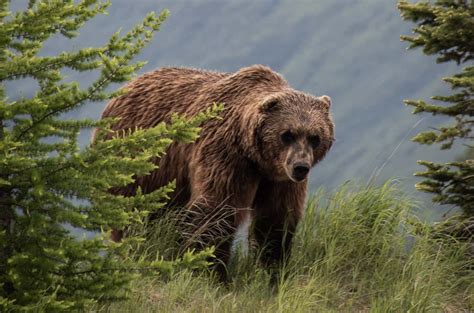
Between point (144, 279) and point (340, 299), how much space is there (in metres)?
1.83

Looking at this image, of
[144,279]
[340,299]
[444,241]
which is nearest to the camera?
[144,279]

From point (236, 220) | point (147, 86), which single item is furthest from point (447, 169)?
point (147, 86)

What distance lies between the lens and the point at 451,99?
28.0 feet

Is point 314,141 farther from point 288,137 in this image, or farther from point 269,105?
point 269,105

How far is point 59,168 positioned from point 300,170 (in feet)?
9.04

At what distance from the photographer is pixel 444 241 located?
8.19 metres

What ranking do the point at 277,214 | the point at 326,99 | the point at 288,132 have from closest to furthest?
the point at 288,132 < the point at 326,99 < the point at 277,214

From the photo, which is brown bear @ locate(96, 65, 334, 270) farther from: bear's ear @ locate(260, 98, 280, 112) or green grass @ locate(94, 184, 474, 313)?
green grass @ locate(94, 184, 474, 313)

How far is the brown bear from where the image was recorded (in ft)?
23.3

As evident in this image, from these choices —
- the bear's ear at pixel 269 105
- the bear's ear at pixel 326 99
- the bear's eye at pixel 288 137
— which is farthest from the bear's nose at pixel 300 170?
the bear's ear at pixel 326 99

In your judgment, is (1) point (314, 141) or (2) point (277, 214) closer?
(1) point (314, 141)

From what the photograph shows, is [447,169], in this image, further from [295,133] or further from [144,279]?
[144,279]

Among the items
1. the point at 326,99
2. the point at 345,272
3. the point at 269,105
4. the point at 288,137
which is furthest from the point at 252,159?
the point at 345,272

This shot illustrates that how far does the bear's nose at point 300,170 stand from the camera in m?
6.81
